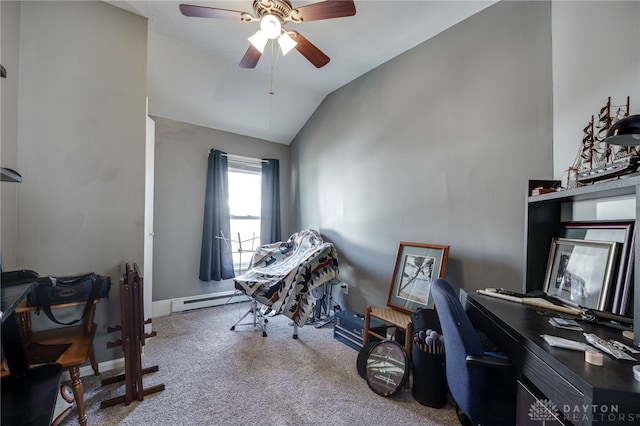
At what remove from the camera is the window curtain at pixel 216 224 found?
369 centimetres

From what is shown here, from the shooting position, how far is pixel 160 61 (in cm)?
278

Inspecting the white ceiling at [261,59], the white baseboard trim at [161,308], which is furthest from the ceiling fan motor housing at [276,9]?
the white baseboard trim at [161,308]

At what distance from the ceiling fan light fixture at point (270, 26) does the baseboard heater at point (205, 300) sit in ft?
9.28

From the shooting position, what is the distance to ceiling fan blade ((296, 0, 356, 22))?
5.12 feet

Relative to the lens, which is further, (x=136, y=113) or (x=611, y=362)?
(x=136, y=113)

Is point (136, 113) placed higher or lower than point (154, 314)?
higher

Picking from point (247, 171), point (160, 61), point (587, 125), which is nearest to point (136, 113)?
point (160, 61)

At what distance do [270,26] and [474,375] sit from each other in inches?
88.0

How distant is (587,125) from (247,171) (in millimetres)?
3720

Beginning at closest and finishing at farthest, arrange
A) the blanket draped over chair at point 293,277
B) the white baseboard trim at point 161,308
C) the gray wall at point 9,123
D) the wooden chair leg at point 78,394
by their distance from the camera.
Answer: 1. the wooden chair leg at point 78,394
2. the gray wall at point 9,123
3. the blanket draped over chair at point 293,277
4. the white baseboard trim at point 161,308

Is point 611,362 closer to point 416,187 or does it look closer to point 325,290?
point 416,187

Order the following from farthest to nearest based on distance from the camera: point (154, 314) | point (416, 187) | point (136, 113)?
point (154, 314) < point (416, 187) < point (136, 113)

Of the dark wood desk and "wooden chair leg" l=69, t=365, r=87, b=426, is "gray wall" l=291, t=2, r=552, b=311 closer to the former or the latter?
the dark wood desk

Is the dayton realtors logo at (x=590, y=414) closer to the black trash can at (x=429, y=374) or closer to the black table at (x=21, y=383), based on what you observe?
the black trash can at (x=429, y=374)
